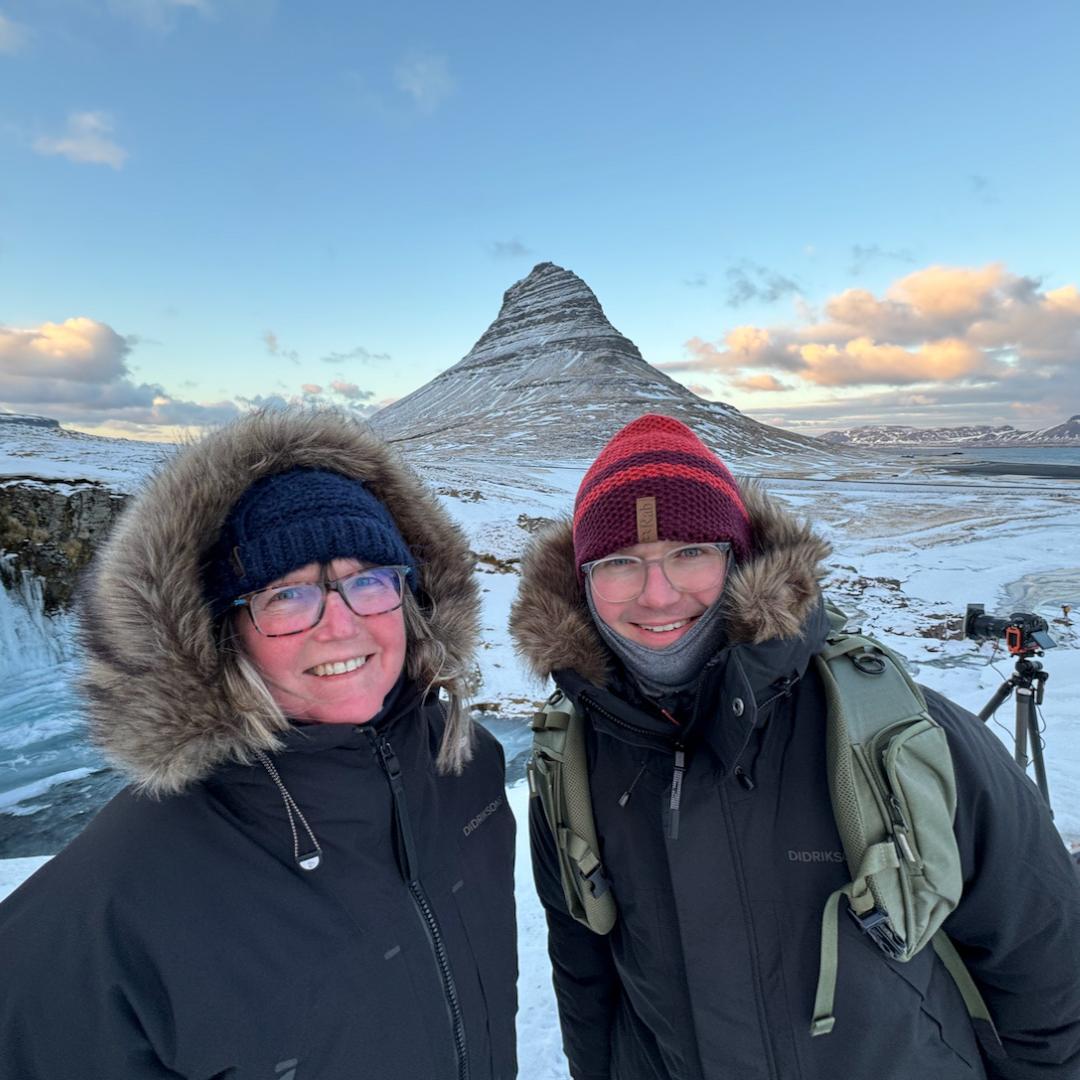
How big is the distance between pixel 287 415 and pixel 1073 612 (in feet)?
47.4

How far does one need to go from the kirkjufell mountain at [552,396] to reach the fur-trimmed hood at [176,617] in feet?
139

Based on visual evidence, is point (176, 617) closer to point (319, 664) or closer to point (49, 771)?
point (319, 664)

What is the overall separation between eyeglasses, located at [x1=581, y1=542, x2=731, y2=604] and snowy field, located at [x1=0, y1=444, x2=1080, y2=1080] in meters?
2.68

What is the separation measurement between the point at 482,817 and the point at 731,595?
45.1 inches

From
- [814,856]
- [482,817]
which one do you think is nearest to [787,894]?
[814,856]

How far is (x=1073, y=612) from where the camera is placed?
1137 cm

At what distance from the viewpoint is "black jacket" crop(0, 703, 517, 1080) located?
1.27 metres

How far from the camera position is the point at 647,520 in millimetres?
2072

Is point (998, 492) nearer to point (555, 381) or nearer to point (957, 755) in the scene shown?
point (957, 755)

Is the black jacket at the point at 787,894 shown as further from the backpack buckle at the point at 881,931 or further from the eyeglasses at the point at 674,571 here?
the eyeglasses at the point at 674,571

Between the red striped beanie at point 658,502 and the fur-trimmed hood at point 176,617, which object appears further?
the red striped beanie at point 658,502

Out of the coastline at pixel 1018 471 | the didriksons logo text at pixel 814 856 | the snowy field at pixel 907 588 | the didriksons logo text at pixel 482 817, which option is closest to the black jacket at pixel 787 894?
the didriksons logo text at pixel 814 856

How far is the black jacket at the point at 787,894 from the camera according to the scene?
1626 mm

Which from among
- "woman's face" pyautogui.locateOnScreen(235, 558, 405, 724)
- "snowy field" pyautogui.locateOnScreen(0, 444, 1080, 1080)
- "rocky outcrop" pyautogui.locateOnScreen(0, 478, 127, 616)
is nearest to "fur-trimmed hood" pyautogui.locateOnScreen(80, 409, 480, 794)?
"woman's face" pyautogui.locateOnScreen(235, 558, 405, 724)
